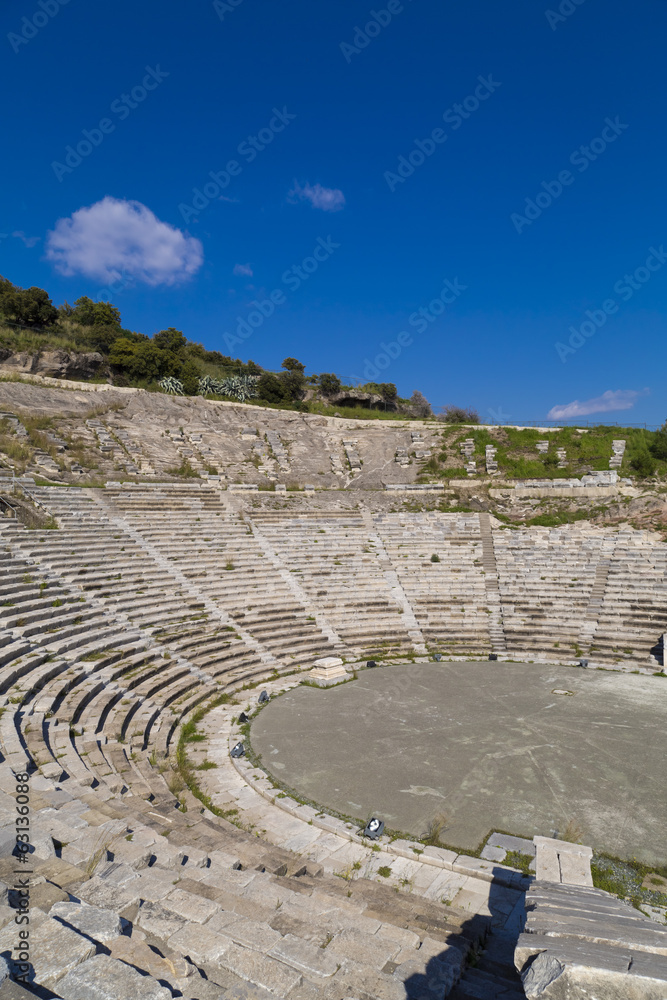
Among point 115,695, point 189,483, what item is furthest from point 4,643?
point 189,483

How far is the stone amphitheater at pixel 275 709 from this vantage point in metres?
3.90

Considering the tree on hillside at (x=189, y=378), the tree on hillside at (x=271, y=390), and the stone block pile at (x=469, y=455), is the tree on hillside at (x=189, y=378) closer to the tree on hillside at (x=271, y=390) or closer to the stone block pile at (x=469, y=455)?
the tree on hillside at (x=271, y=390)

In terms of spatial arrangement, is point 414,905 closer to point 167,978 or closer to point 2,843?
point 167,978

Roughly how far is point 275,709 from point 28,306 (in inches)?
1512

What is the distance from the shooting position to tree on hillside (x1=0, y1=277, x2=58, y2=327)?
39.1 metres

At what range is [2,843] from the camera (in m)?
4.89

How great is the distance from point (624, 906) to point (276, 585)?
16.5 metres

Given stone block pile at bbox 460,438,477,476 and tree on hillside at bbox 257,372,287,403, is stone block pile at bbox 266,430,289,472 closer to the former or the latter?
tree on hillside at bbox 257,372,287,403

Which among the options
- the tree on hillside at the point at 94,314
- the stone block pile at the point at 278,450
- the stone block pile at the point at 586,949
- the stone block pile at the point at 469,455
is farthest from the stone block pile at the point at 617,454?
the tree on hillside at the point at 94,314

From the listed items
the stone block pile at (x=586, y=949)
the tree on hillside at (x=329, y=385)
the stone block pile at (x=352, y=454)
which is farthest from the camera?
the tree on hillside at (x=329, y=385)

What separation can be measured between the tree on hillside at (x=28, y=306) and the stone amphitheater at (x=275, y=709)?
44.4 feet

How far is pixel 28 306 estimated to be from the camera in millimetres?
39094

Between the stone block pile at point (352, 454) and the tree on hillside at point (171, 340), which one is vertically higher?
the tree on hillside at point (171, 340)

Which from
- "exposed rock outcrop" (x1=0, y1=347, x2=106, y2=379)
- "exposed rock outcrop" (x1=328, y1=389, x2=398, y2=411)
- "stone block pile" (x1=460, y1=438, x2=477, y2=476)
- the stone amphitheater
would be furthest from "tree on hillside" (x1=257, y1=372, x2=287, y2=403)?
"stone block pile" (x1=460, y1=438, x2=477, y2=476)
